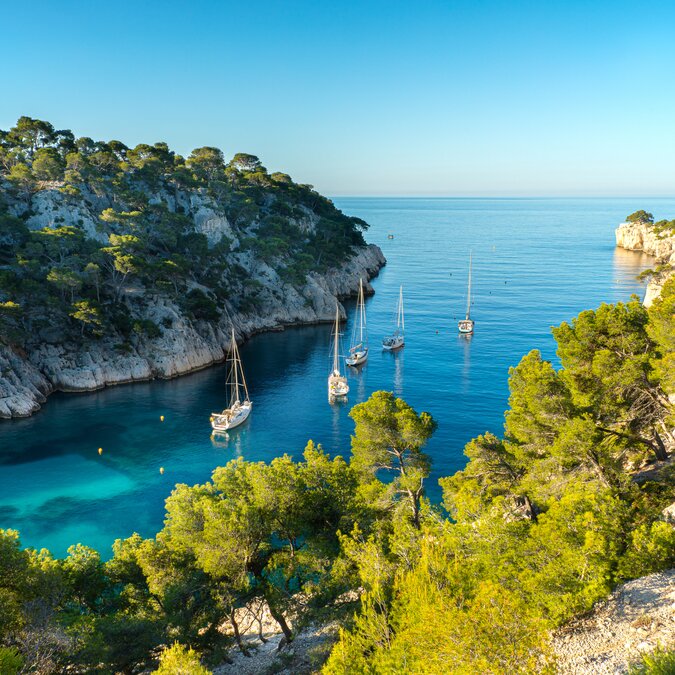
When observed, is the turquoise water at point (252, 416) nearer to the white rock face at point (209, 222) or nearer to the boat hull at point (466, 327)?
the boat hull at point (466, 327)

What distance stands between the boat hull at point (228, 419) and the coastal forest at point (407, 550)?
77.7ft

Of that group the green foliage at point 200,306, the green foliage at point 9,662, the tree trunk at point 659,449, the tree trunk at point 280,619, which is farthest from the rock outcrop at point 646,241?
the green foliage at point 9,662

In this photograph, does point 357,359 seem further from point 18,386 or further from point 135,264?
point 18,386

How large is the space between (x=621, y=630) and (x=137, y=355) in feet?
191

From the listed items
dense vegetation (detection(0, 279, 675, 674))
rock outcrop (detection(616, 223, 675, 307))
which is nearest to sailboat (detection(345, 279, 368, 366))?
dense vegetation (detection(0, 279, 675, 674))

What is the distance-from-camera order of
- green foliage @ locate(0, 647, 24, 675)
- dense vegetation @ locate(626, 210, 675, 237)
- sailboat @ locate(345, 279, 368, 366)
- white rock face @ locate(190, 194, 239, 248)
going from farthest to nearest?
dense vegetation @ locate(626, 210, 675, 237) < white rock face @ locate(190, 194, 239, 248) < sailboat @ locate(345, 279, 368, 366) < green foliage @ locate(0, 647, 24, 675)

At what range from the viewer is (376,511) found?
24391 mm

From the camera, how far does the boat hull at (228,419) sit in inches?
1971

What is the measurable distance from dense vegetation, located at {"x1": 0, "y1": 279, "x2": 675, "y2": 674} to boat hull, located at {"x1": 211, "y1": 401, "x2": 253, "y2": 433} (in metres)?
24.2

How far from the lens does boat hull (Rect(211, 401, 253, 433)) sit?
1971 inches

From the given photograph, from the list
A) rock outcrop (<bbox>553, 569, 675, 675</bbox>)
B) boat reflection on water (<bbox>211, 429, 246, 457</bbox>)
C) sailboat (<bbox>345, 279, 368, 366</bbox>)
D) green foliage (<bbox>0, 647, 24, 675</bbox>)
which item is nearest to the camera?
green foliage (<bbox>0, 647, 24, 675</bbox>)

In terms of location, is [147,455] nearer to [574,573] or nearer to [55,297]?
[55,297]

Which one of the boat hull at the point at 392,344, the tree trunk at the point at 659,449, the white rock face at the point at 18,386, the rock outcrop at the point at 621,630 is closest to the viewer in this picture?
the rock outcrop at the point at 621,630

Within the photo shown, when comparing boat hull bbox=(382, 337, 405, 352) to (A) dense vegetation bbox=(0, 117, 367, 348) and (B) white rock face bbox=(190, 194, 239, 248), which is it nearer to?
(A) dense vegetation bbox=(0, 117, 367, 348)
